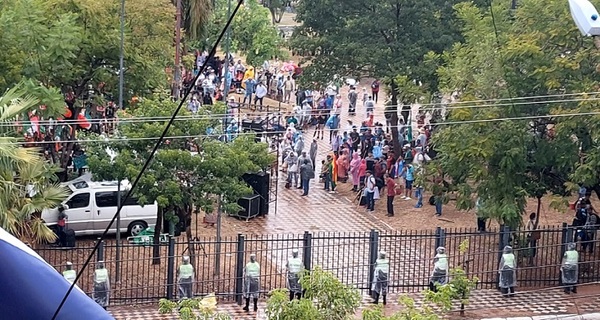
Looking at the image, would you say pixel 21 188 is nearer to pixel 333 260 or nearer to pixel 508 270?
pixel 333 260

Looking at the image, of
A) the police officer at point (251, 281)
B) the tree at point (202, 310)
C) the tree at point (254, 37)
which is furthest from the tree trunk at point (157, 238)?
the tree at point (254, 37)

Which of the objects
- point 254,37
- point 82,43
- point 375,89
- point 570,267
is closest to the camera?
point 570,267

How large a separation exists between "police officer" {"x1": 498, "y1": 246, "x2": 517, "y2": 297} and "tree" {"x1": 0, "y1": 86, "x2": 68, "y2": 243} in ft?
23.3

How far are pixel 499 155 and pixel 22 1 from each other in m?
9.15

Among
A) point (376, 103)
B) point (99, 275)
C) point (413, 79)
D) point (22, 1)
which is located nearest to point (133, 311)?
point (99, 275)

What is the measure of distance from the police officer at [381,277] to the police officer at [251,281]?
189 centimetres

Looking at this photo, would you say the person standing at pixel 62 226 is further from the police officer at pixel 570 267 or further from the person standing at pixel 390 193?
the police officer at pixel 570 267

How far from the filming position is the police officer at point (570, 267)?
19.9m

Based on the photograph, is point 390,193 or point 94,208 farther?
point 390,193

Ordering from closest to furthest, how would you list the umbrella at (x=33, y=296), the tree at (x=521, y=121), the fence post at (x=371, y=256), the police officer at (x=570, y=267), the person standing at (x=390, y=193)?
the umbrella at (x=33, y=296)
the fence post at (x=371, y=256)
the police officer at (x=570, y=267)
the tree at (x=521, y=121)
the person standing at (x=390, y=193)

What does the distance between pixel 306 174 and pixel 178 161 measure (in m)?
8.10

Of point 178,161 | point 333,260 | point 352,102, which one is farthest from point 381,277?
point 352,102

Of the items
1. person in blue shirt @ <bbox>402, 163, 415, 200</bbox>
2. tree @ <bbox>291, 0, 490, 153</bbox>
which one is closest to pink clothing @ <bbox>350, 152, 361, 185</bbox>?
person in blue shirt @ <bbox>402, 163, 415, 200</bbox>

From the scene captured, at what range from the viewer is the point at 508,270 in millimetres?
19547
